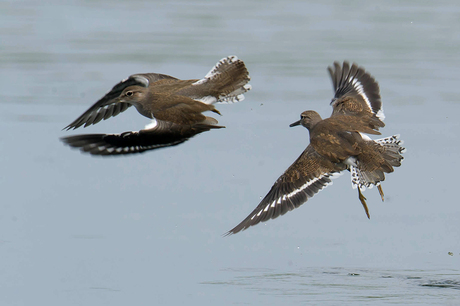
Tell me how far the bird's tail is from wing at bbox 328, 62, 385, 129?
0.35 meters

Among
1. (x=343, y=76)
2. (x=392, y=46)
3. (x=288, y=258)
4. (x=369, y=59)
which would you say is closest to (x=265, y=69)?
(x=369, y=59)

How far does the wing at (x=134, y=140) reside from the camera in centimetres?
629

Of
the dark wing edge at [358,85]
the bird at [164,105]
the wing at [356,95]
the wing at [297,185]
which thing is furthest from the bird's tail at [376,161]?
the bird at [164,105]

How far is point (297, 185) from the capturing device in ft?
21.3

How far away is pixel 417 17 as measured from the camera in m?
14.0

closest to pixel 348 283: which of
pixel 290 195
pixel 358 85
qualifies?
pixel 290 195

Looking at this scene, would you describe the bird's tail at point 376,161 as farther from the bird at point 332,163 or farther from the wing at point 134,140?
the wing at point 134,140

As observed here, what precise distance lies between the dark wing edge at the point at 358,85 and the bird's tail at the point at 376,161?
69 centimetres

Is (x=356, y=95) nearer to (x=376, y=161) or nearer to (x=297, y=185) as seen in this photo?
(x=376, y=161)

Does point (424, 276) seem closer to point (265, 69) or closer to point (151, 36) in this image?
point (265, 69)

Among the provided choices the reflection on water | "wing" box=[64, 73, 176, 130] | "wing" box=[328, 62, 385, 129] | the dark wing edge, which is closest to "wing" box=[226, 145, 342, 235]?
the reflection on water

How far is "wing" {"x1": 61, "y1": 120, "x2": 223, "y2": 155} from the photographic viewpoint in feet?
20.6

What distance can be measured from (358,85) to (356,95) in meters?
0.21

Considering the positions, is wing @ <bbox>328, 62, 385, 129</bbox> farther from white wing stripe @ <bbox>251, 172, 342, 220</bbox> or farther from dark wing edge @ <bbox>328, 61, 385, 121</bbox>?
white wing stripe @ <bbox>251, 172, 342, 220</bbox>
